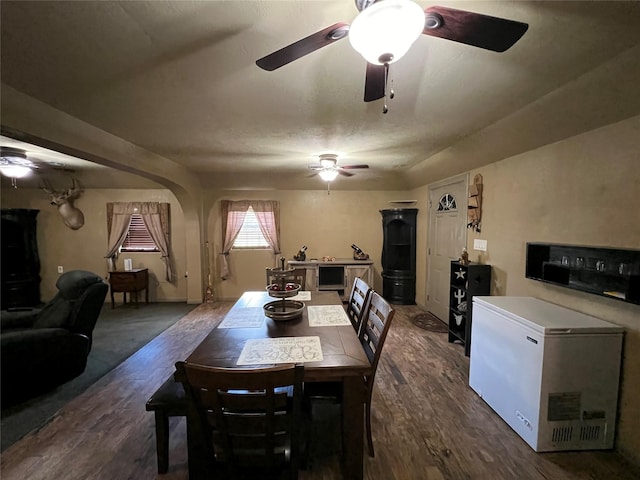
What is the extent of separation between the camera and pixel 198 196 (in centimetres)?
515

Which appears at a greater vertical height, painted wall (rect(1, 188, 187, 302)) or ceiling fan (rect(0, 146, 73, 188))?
ceiling fan (rect(0, 146, 73, 188))

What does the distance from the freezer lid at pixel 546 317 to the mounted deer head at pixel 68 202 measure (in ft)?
21.5

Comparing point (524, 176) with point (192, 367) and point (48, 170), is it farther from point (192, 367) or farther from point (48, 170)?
point (48, 170)

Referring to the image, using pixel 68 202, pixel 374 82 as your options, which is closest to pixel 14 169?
pixel 68 202

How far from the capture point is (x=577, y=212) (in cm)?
213

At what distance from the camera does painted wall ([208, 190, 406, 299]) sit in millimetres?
5520

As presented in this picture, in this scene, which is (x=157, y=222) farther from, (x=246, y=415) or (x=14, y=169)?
(x=246, y=415)

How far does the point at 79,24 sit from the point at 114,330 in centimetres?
386

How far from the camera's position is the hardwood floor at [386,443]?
1662 millimetres

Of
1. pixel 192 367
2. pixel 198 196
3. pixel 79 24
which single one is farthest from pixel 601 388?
pixel 198 196

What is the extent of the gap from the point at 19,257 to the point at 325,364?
625 centimetres

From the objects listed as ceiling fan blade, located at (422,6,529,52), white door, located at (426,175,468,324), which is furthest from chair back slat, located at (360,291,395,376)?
white door, located at (426,175,468,324)

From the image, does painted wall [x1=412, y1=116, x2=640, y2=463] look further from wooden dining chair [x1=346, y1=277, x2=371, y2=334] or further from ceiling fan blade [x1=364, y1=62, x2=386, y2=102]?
ceiling fan blade [x1=364, y1=62, x2=386, y2=102]

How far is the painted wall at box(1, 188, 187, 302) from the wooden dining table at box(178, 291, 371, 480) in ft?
13.7
